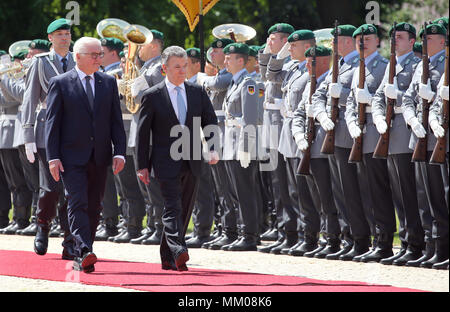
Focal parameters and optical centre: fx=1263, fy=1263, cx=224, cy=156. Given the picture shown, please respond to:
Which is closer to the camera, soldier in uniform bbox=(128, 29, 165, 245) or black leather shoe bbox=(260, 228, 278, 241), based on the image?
soldier in uniform bbox=(128, 29, 165, 245)

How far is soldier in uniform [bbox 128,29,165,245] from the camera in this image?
43.9ft

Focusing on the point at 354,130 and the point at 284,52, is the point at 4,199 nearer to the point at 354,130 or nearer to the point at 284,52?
the point at 284,52

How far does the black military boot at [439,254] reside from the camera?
10750 millimetres

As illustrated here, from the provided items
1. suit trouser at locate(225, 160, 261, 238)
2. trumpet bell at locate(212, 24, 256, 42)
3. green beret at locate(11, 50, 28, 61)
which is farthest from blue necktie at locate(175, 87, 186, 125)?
green beret at locate(11, 50, 28, 61)

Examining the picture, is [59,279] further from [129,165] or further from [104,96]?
[129,165]

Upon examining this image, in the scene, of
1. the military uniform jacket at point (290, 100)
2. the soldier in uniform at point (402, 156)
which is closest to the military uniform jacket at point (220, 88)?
the military uniform jacket at point (290, 100)

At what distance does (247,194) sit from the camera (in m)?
13.2

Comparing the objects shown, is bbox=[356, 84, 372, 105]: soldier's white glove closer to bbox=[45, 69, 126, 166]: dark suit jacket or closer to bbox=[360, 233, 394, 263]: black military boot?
bbox=[360, 233, 394, 263]: black military boot

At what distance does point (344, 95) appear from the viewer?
460 inches

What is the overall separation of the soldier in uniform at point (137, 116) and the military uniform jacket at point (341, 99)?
219 cm

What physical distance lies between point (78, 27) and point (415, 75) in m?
14.6

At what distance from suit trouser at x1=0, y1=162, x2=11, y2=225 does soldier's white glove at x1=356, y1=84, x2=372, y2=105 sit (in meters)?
6.33

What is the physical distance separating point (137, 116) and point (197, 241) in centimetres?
156

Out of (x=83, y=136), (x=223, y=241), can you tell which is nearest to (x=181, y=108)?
(x=83, y=136)
